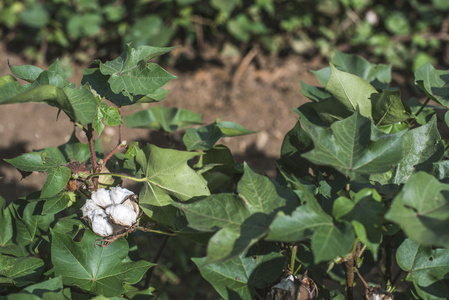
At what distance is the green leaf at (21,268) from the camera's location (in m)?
0.90

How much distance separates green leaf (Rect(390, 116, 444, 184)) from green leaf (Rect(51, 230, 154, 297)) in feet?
1.75

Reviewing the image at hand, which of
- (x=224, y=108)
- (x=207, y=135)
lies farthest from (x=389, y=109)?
(x=224, y=108)

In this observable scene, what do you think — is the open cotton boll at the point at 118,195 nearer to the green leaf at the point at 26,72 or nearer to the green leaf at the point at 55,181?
the green leaf at the point at 55,181

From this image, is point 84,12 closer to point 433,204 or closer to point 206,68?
point 206,68

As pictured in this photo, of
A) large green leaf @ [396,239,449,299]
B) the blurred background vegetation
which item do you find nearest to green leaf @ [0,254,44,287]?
large green leaf @ [396,239,449,299]

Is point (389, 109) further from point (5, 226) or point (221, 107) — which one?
point (221, 107)

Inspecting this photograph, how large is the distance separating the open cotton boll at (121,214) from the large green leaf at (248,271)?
169 millimetres

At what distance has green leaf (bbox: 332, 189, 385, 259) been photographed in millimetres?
675

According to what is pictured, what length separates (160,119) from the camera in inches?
52.6

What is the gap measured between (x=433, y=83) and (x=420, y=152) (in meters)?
0.20

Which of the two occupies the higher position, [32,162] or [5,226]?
[32,162]

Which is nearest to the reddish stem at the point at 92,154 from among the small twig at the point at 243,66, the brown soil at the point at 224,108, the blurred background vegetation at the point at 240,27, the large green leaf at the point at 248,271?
the large green leaf at the point at 248,271

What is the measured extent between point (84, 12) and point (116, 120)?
2.57 metres

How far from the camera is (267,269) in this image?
84 cm
